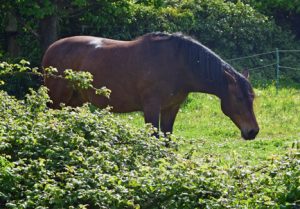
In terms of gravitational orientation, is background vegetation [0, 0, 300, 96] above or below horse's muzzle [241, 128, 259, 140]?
above


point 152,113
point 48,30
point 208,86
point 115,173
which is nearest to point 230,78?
point 208,86

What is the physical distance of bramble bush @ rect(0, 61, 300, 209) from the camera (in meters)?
6.28

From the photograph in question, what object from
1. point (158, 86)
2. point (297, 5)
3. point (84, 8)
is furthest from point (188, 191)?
point (297, 5)

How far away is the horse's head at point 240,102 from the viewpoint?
1184 centimetres

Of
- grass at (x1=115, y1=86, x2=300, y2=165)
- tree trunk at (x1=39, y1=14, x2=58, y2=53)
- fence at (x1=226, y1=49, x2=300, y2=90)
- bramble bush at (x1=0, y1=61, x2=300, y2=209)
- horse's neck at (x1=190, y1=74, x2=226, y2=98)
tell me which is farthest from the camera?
fence at (x1=226, y1=49, x2=300, y2=90)

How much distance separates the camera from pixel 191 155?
7.21 meters

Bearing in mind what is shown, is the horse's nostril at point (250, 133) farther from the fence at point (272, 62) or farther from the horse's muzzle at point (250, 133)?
the fence at point (272, 62)

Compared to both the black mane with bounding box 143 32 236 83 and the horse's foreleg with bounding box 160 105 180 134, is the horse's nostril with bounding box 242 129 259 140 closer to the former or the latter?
the black mane with bounding box 143 32 236 83

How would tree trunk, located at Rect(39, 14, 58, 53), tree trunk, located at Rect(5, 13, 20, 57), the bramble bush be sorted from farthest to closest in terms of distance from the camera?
1. tree trunk, located at Rect(5, 13, 20, 57)
2. tree trunk, located at Rect(39, 14, 58, 53)
3. the bramble bush

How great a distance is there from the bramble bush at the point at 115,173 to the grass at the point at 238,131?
13.2 feet

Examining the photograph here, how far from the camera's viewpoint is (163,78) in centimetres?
1176

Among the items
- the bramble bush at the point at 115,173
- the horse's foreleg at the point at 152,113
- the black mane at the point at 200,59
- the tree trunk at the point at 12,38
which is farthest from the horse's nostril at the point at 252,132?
the tree trunk at the point at 12,38

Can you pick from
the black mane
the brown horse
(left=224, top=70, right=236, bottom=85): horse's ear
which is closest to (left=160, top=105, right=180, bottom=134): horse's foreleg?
the brown horse

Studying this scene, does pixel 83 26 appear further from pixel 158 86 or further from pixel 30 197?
pixel 30 197
